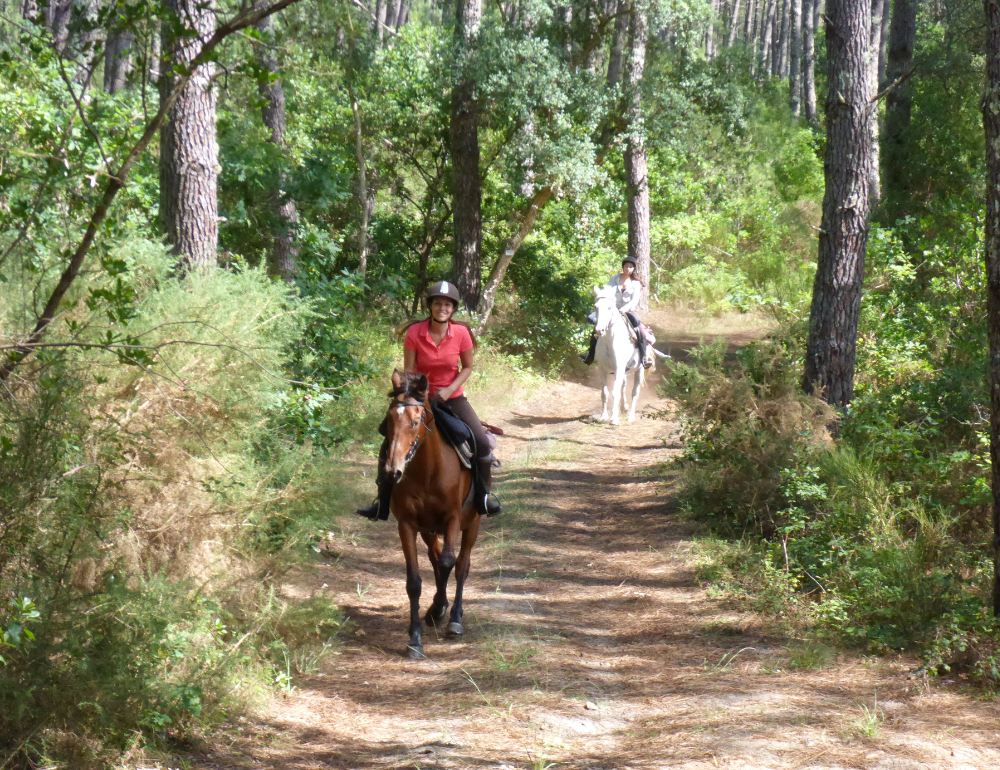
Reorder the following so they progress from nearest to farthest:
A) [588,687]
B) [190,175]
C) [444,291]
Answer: [588,687] → [444,291] → [190,175]

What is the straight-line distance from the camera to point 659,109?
2008 centimetres

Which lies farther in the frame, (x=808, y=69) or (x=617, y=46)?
(x=808, y=69)

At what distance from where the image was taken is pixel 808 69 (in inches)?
1927

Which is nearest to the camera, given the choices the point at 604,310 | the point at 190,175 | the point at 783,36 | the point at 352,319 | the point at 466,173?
the point at 190,175

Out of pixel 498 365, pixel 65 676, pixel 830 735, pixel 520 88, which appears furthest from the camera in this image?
pixel 498 365

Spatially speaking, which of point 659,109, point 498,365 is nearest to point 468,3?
point 659,109

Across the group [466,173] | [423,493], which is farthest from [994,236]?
[466,173]

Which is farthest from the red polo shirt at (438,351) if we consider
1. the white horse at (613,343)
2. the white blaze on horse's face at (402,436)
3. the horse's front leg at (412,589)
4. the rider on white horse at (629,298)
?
the rider on white horse at (629,298)

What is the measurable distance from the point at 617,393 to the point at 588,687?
10706mm

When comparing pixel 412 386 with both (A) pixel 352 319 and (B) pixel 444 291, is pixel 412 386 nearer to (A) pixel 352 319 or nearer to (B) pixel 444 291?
(B) pixel 444 291

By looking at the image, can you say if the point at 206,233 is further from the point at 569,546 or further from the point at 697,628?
the point at 697,628

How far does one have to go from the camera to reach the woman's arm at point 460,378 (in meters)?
7.78

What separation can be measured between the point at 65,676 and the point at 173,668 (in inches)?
31.3

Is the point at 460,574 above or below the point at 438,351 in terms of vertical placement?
below
